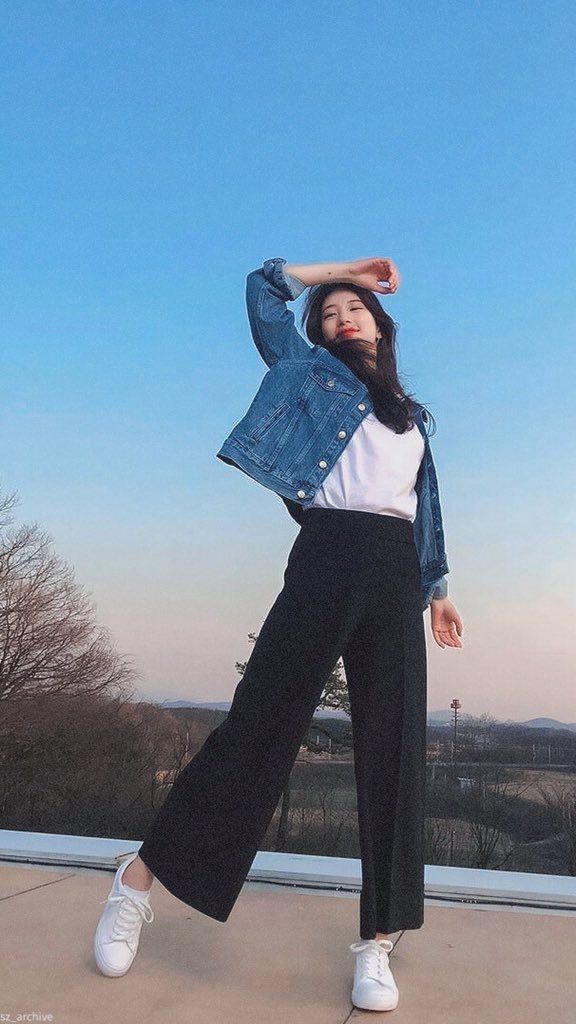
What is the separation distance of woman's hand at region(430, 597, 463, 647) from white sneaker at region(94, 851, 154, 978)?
774 mm

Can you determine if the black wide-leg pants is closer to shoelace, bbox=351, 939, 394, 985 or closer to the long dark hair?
shoelace, bbox=351, 939, 394, 985

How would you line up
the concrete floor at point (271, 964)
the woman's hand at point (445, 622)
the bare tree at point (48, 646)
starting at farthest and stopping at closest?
1. the bare tree at point (48, 646)
2. the woman's hand at point (445, 622)
3. the concrete floor at point (271, 964)

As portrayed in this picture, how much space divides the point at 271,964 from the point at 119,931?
0.96 ft

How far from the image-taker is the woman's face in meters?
1.75

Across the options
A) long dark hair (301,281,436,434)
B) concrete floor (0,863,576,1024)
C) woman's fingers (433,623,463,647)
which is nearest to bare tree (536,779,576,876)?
concrete floor (0,863,576,1024)

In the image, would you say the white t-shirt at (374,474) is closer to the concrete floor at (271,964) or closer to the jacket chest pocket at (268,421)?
the jacket chest pocket at (268,421)

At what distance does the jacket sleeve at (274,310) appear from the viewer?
1710 millimetres

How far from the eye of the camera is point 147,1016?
133cm

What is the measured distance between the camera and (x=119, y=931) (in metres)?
1.50

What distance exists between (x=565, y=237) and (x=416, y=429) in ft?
14.3

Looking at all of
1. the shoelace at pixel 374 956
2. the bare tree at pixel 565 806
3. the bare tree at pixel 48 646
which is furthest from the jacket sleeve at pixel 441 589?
the bare tree at pixel 48 646

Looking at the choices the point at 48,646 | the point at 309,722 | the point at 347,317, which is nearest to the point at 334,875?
the point at 309,722

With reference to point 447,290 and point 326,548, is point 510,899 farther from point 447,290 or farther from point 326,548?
point 447,290

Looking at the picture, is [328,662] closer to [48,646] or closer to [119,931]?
[119,931]
